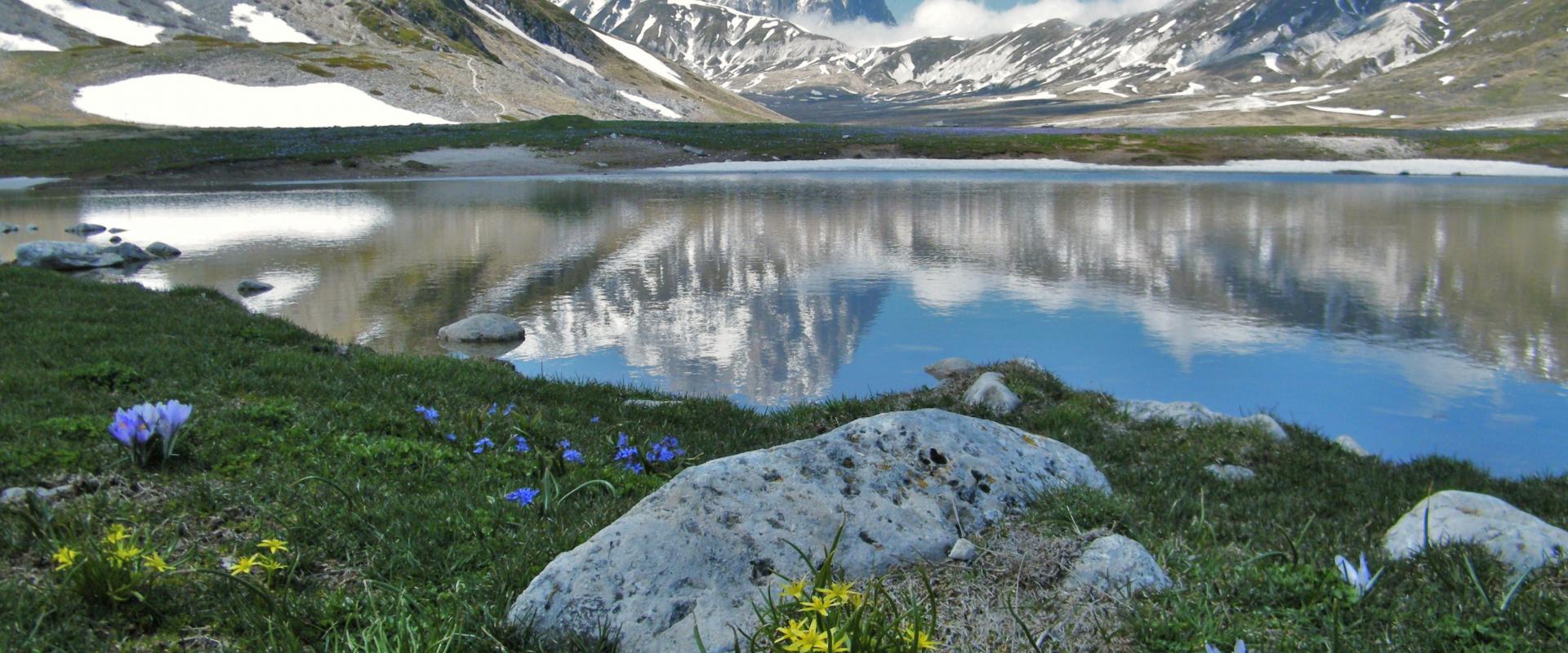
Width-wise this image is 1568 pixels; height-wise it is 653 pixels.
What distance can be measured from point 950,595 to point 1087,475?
6.31ft

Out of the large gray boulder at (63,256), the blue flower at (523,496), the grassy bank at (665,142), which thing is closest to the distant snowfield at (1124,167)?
the grassy bank at (665,142)

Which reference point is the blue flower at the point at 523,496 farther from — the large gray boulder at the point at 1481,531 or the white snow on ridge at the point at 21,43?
the white snow on ridge at the point at 21,43

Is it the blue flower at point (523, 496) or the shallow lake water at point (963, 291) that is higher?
the blue flower at point (523, 496)

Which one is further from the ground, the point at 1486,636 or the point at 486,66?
the point at 486,66

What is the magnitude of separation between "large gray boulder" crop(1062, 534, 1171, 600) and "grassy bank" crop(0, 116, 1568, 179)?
62.7m

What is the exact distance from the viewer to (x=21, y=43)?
367 feet

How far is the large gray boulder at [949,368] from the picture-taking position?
42.8 ft

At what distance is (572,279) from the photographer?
2119cm

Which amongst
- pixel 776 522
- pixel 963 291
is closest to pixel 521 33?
pixel 963 291

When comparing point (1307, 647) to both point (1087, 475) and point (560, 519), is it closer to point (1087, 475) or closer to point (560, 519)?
point (1087, 475)

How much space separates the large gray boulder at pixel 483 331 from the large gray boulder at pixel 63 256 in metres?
11.9

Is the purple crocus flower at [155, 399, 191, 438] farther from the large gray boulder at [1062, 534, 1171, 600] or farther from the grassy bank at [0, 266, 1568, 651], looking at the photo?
the large gray boulder at [1062, 534, 1171, 600]

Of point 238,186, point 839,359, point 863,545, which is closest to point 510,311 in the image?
point 839,359

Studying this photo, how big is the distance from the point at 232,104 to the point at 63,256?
87.4 metres
